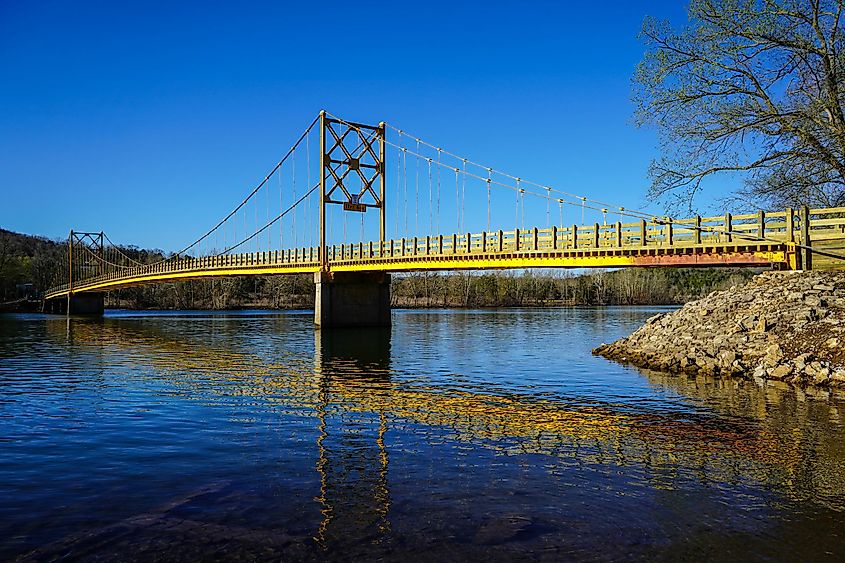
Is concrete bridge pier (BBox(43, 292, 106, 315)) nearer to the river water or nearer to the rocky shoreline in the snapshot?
the river water

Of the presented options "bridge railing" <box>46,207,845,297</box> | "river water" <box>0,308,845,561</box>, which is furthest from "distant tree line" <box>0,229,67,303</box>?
"river water" <box>0,308,845,561</box>

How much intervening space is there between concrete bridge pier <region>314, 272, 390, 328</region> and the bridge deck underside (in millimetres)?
1502

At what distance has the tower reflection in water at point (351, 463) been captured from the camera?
8828 millimetres

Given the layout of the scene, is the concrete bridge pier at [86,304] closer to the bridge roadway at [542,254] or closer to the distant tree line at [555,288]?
the bridge roadway at [542,254]

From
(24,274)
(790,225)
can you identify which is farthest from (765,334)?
(24,274)

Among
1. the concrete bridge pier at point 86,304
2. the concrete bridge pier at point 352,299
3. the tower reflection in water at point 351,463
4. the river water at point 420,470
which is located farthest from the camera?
the concrete bridge pier at point 86,304

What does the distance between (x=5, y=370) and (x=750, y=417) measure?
2544cm

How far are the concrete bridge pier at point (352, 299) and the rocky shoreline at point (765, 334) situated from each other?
3149cm

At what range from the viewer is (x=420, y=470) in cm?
1140

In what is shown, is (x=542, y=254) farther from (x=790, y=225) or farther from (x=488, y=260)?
(x=790, y=225)

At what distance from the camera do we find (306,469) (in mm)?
11539

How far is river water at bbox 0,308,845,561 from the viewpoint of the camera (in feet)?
27.2

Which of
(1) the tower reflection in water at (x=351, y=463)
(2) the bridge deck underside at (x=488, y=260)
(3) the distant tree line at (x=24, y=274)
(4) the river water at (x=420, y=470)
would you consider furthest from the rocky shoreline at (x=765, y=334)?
(3) the distant tree line at (x=24, y=274)

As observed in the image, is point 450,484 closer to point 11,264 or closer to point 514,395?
point 514,395
